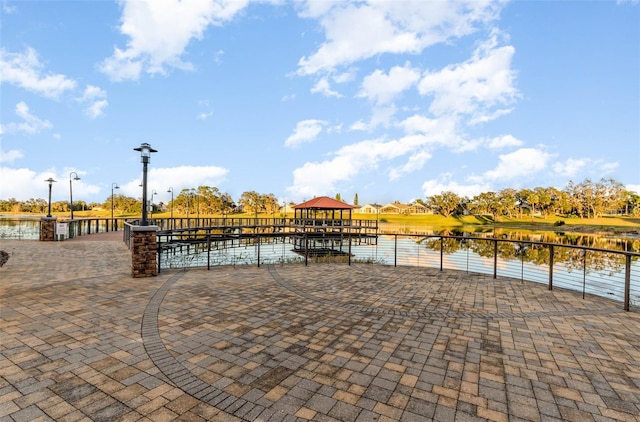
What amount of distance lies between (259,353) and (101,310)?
9.20ft

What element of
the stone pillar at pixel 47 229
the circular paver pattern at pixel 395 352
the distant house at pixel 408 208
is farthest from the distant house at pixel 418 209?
the circular paver pattern at pixel 395 352

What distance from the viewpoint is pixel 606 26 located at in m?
12.3

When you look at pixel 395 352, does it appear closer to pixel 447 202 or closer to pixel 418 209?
pixel 447 202

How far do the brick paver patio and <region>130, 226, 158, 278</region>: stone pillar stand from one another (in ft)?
2.60

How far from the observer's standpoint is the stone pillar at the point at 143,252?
647 centimetres

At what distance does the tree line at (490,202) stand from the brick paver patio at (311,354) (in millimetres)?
44022

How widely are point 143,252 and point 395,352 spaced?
5846mm

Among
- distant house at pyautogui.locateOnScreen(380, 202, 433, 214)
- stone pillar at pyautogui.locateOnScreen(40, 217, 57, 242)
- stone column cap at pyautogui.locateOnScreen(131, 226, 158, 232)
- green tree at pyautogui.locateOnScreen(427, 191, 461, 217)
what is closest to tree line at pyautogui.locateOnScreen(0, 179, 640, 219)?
green tree at pyautogui.locateOnScreen(427, 191, 461, 217)

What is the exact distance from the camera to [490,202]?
6228 centimetres

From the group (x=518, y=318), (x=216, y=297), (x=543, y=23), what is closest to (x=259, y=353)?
(x=216, y=297)

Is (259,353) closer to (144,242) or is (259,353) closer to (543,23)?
(144,242)

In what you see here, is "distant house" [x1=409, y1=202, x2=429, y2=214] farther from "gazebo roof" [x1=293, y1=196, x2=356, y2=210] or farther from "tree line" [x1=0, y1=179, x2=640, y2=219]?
"gazebo roof" [x1=293, y1=196, x2=356, y2=210]

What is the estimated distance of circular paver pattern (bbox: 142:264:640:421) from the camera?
224cm

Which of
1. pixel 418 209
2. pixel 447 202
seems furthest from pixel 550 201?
pixel 418 209
